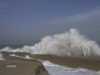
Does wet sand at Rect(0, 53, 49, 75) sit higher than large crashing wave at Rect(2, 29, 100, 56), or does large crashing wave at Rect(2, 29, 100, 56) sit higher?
large crashing wave at Rect(2, 29, 100, 56)

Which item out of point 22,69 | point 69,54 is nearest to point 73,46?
point 69,54

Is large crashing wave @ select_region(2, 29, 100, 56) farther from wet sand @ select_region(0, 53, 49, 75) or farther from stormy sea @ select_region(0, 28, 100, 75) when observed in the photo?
wet sand @ select_region(0, 53, 49, 75)

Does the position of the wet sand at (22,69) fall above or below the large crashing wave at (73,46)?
below

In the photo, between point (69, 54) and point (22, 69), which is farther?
point (69, 54)

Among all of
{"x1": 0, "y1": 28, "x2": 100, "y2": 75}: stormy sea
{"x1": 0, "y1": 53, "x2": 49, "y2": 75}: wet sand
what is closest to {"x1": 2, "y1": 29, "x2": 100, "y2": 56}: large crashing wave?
{"x1": 0, "y1": 28, "x2": 100, "y2": 75}: stormy sea

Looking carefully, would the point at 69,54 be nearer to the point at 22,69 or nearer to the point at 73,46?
the point at 73,46

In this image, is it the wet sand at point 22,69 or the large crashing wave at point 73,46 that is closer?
the wet sand at point 22,69

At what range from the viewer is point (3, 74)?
756 cm

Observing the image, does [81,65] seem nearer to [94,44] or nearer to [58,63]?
[58,63]

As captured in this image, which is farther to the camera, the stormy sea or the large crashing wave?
the large crashing wave

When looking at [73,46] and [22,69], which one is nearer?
[22,69]

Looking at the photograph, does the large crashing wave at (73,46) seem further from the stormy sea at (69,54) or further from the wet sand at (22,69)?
the wet sand at (22,69)

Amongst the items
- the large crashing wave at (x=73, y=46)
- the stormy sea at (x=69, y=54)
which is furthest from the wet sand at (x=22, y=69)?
the large crashing wave at (x=73, y=46)

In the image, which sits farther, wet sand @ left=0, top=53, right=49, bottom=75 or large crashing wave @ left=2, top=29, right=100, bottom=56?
large crashing wave @ left=2, top=29, right=100, bottom=56
